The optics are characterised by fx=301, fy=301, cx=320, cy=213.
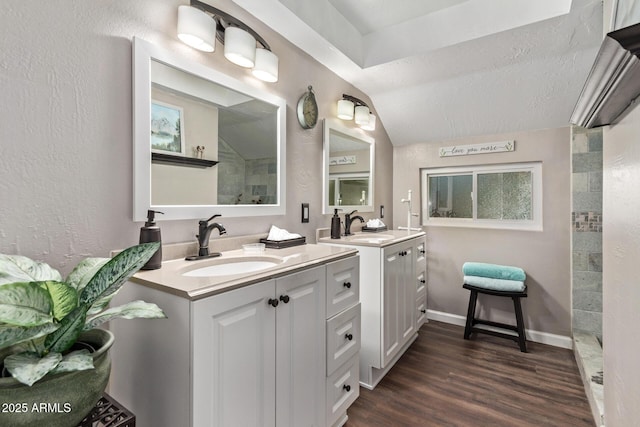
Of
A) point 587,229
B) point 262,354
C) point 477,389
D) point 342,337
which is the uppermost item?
point 587,229

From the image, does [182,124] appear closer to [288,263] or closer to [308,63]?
[288,263]

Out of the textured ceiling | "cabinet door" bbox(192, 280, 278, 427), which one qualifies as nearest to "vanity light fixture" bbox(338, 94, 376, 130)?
the textured ceiling

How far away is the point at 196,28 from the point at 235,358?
139 cm

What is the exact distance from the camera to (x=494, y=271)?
103 inches

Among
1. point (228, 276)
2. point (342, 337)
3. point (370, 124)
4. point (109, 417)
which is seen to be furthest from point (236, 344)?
point (370, 124)

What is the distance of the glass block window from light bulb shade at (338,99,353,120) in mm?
1205

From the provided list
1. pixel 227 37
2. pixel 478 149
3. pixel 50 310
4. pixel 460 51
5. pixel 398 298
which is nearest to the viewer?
pixel 50 310

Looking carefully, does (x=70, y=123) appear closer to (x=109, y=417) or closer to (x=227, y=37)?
(x=227, y=37)

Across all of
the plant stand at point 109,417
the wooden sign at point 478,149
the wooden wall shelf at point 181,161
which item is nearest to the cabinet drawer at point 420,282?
the wooden sign at point 478,149

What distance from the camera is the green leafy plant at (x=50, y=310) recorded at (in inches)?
23.4

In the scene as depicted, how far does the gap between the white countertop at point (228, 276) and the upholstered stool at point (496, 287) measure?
5.15 ft

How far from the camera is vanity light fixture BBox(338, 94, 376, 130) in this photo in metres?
2.44

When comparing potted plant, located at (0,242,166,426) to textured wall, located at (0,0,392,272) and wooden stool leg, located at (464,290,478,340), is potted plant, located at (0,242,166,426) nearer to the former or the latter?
textured wall, located at (0,0,392,272)

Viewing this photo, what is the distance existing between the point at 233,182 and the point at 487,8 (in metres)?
1.90
